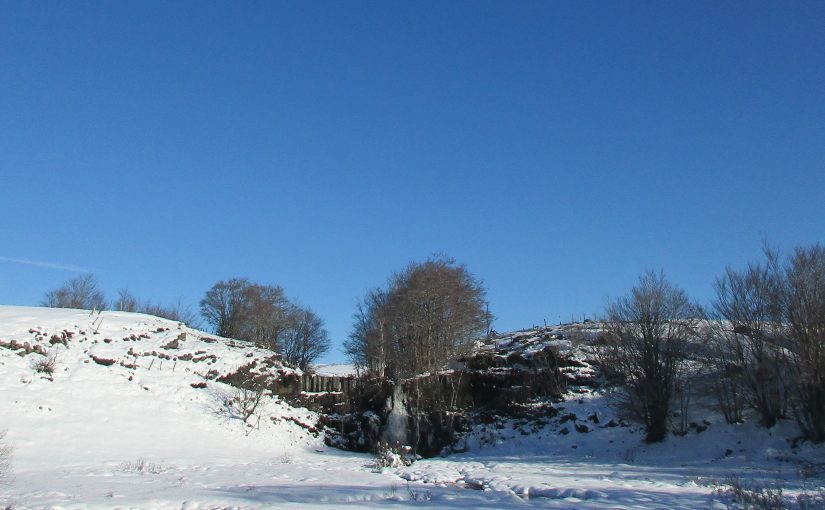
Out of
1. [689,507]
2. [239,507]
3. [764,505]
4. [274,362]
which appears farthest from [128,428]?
[764,505]

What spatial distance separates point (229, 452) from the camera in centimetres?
2459

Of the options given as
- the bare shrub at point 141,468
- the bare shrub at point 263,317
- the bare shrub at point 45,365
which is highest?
the bare shrub at point 263,317

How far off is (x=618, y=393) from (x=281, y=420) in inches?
705

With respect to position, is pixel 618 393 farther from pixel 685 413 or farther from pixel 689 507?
pixel 689 507

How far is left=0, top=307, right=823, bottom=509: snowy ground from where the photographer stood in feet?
43.5

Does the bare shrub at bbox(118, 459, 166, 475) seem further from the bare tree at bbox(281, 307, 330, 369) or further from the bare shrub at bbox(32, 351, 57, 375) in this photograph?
the bare tree at bbox(281, 307, 330, 369)

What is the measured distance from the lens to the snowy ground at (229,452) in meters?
13.3

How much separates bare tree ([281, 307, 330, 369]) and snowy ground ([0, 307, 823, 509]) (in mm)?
26447

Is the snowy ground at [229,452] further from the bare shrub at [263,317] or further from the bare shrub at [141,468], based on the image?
the bare shrub at [263,317]

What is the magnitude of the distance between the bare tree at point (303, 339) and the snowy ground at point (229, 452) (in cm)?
2645

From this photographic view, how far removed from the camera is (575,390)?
35.6 m

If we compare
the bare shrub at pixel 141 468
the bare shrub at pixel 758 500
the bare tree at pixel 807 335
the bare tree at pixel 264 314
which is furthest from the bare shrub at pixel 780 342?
the bare tree at pixel 264 314

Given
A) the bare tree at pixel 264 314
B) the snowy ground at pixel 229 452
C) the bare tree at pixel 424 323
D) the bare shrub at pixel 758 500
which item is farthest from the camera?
the bare tree at pixel 264 314

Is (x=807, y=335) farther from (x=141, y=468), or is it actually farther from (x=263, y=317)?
(x=263, y=317)
